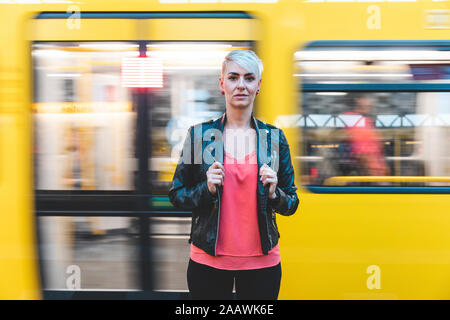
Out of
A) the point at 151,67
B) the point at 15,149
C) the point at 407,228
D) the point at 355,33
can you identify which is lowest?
the point at 407,228

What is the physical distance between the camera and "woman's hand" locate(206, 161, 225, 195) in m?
2.10

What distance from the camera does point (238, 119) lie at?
2.27m

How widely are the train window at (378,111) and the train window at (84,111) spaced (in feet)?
4.35

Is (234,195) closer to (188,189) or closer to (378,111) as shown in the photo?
(188,189)

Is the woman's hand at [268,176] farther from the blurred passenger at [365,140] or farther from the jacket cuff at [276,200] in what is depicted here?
the blurred passenger at [365,140]

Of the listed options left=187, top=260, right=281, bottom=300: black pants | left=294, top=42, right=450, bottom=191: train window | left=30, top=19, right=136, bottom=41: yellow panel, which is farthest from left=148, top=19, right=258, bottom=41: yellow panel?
left=187, top=260, right=281, bottom=300: black pants

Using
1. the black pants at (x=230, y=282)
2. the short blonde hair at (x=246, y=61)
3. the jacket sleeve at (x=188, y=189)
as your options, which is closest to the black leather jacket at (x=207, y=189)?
the jacket sleeve at (x=188, y=189)

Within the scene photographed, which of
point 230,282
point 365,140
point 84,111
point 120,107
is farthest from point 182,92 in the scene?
point 230,282

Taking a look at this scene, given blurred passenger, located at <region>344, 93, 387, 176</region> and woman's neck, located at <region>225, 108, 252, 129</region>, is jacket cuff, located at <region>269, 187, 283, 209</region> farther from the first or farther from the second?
blurred passenger, located at <region>344, 93, 387, 176</region>

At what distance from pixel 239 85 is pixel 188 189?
0.62 m

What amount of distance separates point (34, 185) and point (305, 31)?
2328 mm
